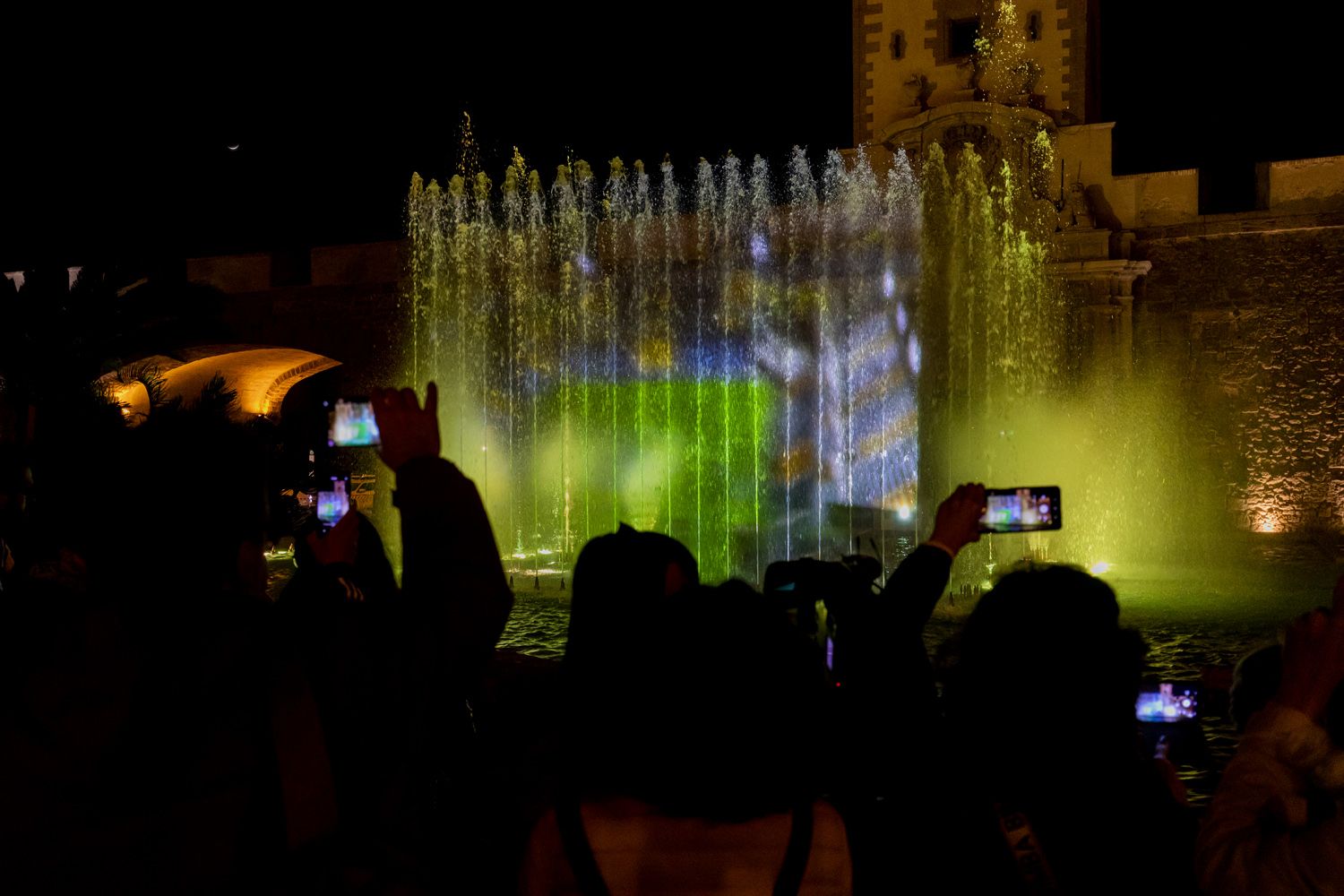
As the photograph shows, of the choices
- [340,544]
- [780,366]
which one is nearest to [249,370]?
[780,366]

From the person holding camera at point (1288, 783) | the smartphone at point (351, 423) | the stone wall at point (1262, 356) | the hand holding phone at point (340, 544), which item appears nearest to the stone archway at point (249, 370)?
the stone wall at point (1262, 356)

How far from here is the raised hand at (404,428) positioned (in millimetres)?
1678

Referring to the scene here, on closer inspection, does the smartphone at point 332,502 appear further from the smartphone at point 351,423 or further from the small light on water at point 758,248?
the small light on water at point 758,248

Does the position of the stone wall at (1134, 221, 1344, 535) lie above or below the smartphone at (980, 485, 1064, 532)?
above

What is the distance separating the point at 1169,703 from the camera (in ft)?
7.74

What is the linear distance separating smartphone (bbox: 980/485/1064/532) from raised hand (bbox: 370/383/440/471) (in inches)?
77.2

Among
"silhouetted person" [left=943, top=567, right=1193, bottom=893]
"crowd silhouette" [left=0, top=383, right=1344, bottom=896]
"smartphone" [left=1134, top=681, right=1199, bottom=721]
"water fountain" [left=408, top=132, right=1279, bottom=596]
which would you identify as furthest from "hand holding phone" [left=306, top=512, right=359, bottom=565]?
"water fountain" [left=408, top=132, right=1279, bottom=596]

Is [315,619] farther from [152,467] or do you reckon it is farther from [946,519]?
[946,519]

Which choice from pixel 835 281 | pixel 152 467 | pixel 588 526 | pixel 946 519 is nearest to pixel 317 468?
pixel 152 467

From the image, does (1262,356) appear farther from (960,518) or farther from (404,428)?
(404,428)

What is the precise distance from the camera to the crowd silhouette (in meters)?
1.41

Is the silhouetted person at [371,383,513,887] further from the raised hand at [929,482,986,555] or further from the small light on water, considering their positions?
the small light on water

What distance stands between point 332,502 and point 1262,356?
14.1 meters

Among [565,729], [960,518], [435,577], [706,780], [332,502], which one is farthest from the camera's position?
[332,502]
